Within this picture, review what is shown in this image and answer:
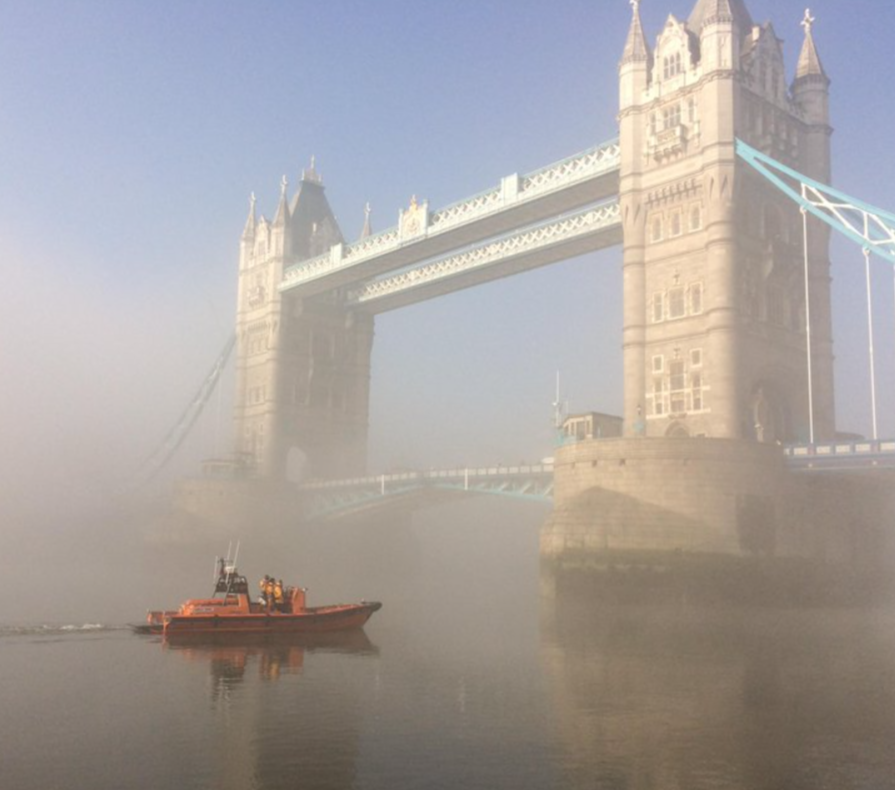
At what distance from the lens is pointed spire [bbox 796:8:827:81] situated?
204 feet

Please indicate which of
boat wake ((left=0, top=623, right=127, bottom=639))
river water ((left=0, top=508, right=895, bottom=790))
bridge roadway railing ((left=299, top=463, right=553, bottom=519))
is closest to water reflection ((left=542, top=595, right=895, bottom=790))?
river water ((left=0, top=508, right=895, bottom=790))

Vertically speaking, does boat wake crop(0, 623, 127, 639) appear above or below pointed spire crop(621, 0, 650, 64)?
below

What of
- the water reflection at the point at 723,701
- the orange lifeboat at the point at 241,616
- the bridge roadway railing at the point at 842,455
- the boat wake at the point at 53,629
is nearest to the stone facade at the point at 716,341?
the bridge roadway railing at the point at 842,455

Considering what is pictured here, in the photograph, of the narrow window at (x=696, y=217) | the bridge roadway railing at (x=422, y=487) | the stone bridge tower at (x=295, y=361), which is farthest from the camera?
the stone bridge tower at (x=295, y=361)

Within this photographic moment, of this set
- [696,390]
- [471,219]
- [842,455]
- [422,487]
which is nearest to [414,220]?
[471,219]

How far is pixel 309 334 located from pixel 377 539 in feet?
76.8

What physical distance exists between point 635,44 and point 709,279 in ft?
60.4

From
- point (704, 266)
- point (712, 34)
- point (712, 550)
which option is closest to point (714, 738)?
point (712, 550)

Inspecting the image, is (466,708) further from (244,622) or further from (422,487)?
(422,487)

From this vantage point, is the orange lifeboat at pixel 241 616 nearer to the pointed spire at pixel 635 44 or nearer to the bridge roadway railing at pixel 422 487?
the bridge roadway railing at pixel 422 487

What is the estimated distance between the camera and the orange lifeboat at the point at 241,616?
118ft

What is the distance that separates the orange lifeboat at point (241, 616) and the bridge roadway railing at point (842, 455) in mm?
26069

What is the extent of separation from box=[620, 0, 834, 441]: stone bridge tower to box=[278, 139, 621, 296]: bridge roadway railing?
4789mm

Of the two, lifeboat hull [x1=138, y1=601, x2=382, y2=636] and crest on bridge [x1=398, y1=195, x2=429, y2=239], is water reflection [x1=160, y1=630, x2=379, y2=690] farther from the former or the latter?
crest on bridge [x1=398, y1=195, x2=429, y2=239]
